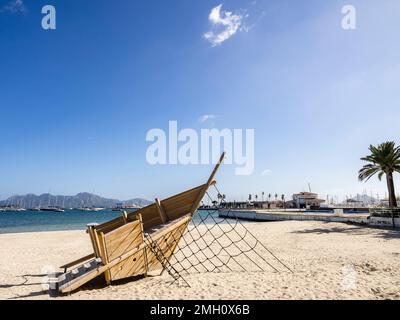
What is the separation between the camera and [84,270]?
264 inches

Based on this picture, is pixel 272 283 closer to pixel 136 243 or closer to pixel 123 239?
pixel 136 243

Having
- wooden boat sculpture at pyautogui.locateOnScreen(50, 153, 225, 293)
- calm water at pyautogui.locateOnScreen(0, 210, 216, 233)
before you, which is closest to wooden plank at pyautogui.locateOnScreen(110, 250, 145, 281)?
wooden boat sculpture at pyautogui.locateOnScreen(50, 153, 225, 293)

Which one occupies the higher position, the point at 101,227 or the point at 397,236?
the point at 101,227

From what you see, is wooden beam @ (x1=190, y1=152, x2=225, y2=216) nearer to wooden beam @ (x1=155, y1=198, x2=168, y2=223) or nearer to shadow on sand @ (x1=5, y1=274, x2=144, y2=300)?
wooden beam @ (x1=155, y1=198, x2=168, y2=223)

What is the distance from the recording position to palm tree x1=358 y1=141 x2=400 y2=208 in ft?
72.4

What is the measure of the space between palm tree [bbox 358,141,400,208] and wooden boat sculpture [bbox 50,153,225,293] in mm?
20458

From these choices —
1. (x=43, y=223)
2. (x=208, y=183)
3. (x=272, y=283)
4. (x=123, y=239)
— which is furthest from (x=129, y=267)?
(x=43, y=223)

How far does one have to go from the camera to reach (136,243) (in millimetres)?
6742

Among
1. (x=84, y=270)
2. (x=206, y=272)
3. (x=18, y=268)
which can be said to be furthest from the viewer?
(x=18, y=268)
